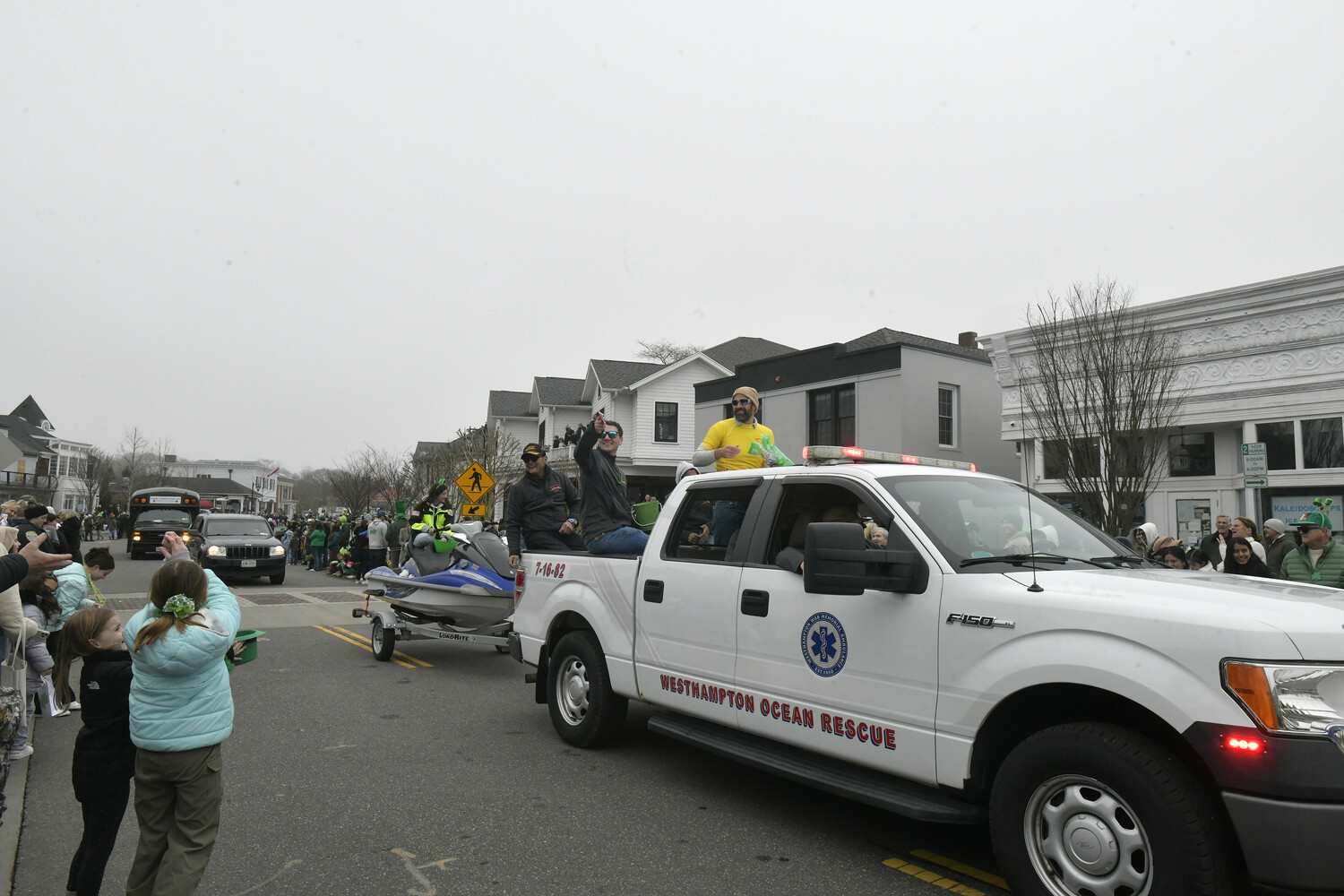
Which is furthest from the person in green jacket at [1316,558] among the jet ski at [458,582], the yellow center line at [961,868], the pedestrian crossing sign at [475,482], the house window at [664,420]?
the house window at [664,420]

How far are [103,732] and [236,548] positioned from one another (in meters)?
18.8

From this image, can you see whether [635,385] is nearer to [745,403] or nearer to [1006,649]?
[745,403]

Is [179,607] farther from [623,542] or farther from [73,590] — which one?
[73,590]

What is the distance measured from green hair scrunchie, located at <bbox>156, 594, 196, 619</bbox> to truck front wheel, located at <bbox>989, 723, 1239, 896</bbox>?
3325 mm

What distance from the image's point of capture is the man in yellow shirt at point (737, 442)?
21.3 feet

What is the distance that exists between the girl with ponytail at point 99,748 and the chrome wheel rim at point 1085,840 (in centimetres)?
373

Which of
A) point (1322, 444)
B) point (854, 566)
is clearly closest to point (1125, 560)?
point (854, 566)

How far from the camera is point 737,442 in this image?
6648 mm

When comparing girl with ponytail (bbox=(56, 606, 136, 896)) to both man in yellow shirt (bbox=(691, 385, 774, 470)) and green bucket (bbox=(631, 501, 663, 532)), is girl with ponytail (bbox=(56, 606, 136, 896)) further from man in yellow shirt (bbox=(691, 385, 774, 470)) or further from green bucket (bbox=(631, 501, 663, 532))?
green bucket (bbox=(631, 501, 663, 532))

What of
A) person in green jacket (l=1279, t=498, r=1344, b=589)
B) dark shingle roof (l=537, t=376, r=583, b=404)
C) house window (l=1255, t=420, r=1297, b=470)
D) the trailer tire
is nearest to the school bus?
dark shingle roof (l=537, t=376, r=583, b=404)

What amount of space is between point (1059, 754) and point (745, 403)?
3551 millimetres

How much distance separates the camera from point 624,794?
17.3 feet

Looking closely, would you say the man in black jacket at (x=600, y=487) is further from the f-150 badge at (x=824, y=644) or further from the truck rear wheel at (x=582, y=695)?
the f-150 badge at (x=824, y=644)

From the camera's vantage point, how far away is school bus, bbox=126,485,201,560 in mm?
30453
